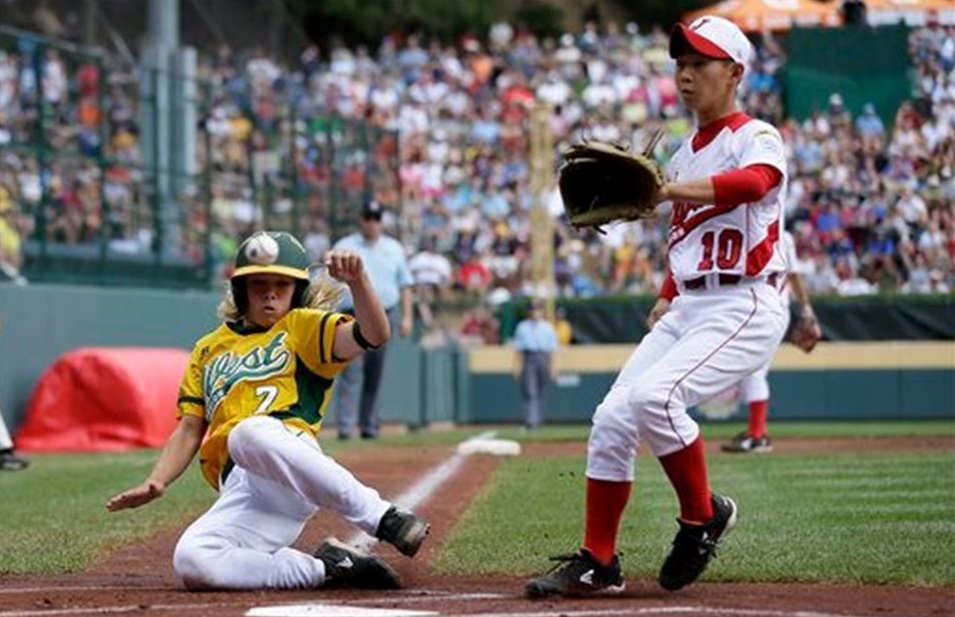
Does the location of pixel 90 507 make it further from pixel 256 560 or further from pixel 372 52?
pixel 372 52

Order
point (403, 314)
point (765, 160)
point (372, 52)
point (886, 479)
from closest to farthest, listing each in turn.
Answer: point (765, 160) < point (886, 479) < point (403, 314) < point (372, 52)

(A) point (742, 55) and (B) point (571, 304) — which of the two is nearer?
(A) point (742, 55)

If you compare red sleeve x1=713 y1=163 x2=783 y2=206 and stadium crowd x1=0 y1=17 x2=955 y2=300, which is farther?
stadium crowd x1=0 y1=17 x2=955 y2=300

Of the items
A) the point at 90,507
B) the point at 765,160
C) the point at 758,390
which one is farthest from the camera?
the point at 758,390

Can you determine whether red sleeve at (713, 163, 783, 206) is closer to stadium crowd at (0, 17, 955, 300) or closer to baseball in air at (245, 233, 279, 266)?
baseball in air at (245, 233, 279, 266)

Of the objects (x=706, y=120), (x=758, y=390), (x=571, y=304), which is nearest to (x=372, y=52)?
(x=571, y=304)

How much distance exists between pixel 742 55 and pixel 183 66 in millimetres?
16670

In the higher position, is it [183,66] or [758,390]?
[183,66]

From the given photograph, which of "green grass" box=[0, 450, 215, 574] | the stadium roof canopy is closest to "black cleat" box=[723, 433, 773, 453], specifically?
"green grass" box=[0, 450, 215, 574]

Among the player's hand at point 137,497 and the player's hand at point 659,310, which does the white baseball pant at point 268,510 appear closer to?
the player's hand at point 137,497

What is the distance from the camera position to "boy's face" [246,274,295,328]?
7.04 metres

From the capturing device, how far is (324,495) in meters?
6.71

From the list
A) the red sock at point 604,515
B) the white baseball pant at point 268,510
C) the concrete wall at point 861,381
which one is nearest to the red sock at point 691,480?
the red sock at point 604,515

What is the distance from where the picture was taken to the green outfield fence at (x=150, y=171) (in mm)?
18078
